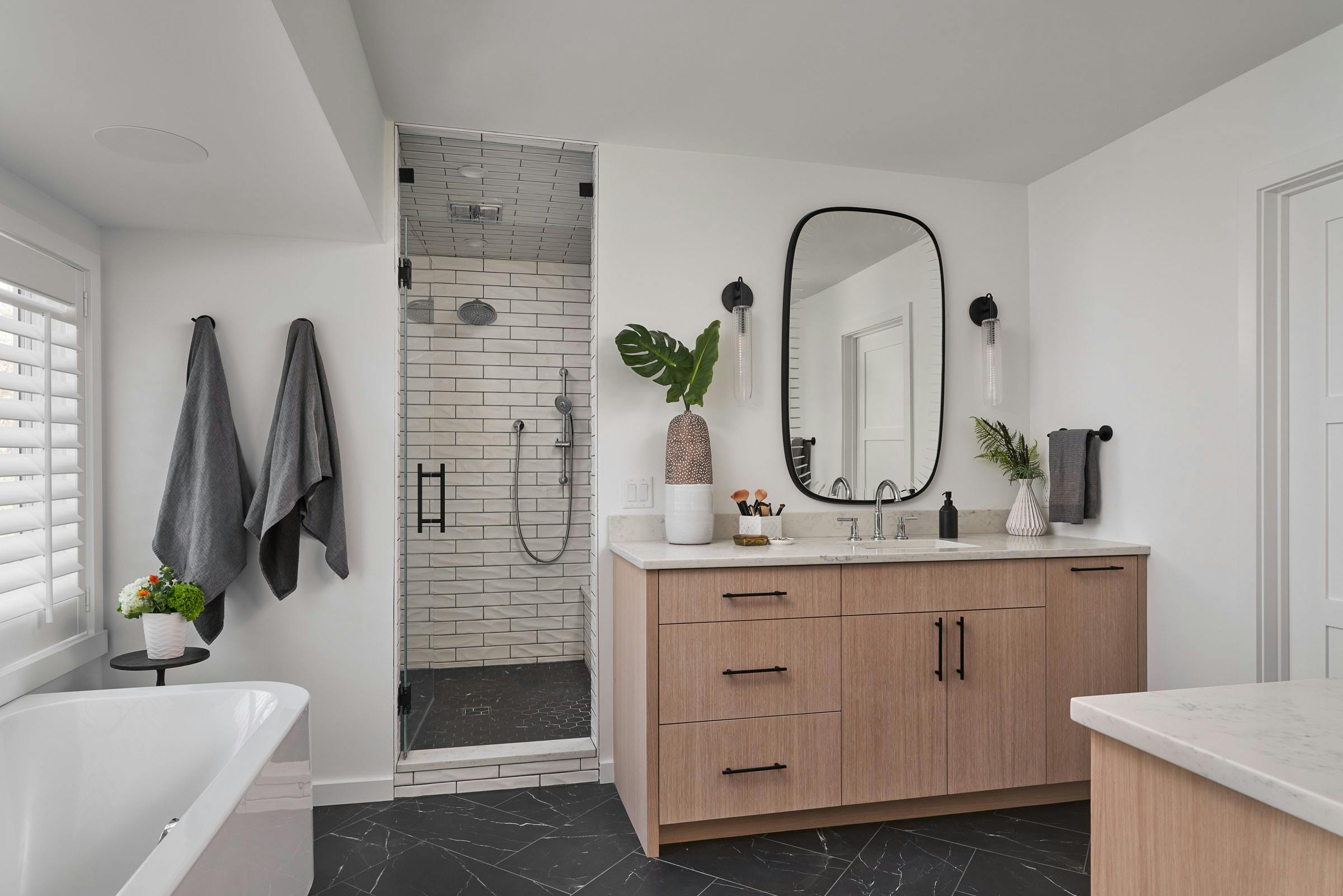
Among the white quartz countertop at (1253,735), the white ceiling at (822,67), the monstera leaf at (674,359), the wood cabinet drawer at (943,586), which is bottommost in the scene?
the wood cabinet drawer at (943,586)

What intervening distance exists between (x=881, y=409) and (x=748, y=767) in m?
1.53

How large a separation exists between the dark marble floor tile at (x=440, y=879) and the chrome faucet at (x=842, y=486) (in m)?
1.74

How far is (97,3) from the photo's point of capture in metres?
1.26

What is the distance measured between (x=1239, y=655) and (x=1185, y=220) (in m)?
1.45

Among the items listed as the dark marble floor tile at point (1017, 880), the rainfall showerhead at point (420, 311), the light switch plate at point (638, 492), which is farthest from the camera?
the rainfall showerhead at point (420, 311)

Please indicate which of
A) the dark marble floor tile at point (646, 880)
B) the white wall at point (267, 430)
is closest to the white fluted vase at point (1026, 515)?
the dark marble floor tile at point (646, 880)

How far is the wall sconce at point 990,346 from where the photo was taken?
3.25m

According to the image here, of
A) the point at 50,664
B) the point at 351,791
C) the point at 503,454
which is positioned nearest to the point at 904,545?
the point at 351,791

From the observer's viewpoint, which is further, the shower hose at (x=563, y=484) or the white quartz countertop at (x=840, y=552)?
the shower hose at (x=563, y=484)

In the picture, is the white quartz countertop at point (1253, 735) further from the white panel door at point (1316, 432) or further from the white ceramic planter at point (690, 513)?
the white ceramic planter at point (690, 513)

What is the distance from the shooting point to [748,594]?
2.40 metres

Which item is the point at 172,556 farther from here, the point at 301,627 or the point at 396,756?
the point at 396,756

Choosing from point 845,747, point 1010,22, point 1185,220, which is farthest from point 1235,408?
→ point 845,747

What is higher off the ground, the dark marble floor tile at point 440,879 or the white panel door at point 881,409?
the white panel door at point 881,409
